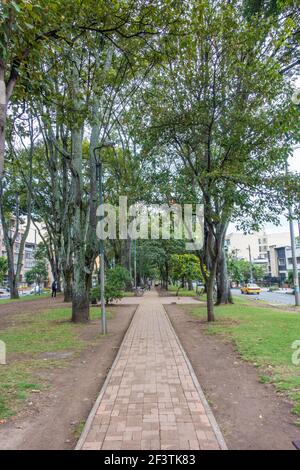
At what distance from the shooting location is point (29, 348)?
8.55 meters

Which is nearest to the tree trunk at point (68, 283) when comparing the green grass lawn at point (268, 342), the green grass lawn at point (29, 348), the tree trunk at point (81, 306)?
the green grass lawn at point (29, 348)

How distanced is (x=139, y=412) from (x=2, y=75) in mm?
4561

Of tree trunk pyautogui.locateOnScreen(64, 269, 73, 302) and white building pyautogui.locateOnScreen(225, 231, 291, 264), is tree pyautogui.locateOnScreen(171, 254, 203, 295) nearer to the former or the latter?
tree trunk pyautogui.locateOnScreen(64, 269, 73, 302)

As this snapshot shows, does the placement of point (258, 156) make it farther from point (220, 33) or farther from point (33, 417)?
point (33, 417)

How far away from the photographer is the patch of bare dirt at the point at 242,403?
382cm

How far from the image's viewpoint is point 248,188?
10.7 m

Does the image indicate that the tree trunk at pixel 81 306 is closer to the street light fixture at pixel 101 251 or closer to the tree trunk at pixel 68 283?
the street light fixture at pixel 101 251

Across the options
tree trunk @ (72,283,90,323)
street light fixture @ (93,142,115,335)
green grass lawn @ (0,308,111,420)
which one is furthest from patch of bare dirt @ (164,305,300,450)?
tree trunk @ (72,283,90,323)

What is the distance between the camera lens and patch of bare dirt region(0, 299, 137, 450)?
3.87 m

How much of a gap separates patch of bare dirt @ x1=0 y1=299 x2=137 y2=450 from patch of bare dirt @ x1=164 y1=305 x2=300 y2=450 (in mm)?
1683

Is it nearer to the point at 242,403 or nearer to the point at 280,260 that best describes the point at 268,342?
the point at 242,403

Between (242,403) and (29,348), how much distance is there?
5.47 m

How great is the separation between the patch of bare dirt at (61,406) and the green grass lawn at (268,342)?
271 centimetres
